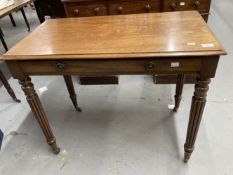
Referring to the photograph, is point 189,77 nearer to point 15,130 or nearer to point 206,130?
point 206,130

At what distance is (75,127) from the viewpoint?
170 cm

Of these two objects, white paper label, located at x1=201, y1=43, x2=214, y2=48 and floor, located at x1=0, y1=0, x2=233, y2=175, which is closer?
white paper label, located at x1=201, y1=43, x2=214, y2=48

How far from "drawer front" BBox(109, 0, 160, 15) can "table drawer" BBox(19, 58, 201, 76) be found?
1.14 metres

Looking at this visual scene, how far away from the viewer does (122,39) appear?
108cm

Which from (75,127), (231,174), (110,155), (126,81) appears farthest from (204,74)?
(126,81)

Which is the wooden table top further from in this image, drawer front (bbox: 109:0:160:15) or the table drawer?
drawer front (bbox: 109:0:160:15)

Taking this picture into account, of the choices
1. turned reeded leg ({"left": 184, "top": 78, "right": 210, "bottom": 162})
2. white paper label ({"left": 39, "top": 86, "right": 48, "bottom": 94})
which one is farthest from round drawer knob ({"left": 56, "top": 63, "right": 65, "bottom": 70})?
white paper label ({"left": 39, "top": 86, "right": 48, "bottom": 94})

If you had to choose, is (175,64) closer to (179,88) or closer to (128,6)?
(179,88)

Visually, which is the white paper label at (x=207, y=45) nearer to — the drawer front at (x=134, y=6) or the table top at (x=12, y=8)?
the drawer front at (x=134, y=6)

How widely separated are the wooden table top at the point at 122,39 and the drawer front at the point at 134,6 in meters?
0.64

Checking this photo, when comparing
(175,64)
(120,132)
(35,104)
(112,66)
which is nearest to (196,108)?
(175,64)

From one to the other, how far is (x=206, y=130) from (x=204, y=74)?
766mm

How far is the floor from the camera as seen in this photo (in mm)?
1365

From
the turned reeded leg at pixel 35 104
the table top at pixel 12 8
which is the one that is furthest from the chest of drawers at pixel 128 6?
the turned reeded leg at pixel 35 104
